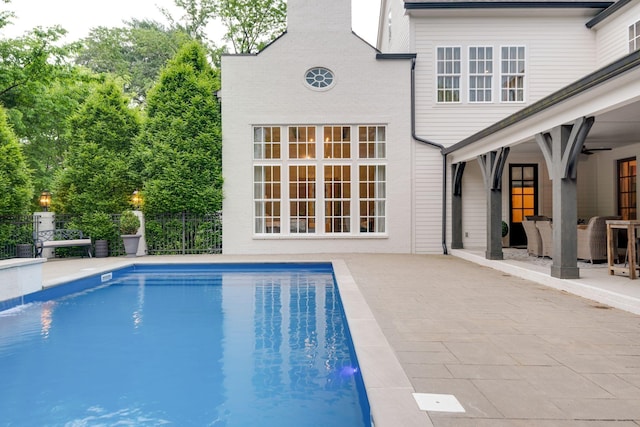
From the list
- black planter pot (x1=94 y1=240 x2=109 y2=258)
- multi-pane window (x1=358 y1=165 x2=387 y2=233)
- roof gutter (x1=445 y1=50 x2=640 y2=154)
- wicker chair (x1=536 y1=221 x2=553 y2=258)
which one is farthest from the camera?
multi-pane window (x1=358 y1=165 x2=387 y2=233)

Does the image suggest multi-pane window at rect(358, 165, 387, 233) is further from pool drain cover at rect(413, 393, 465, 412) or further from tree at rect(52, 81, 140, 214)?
pool drain cover at rect(413, 393, 465, 412)

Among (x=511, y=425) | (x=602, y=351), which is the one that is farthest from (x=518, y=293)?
(x=511, y=425)

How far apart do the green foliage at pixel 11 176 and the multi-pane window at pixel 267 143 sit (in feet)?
17.0

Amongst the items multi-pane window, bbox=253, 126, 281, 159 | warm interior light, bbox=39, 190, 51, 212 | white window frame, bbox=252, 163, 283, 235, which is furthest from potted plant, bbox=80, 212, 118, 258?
multi-pane window, bbox=253, 126, 281, 159

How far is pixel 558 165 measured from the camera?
18.3 feet

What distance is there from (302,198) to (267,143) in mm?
1657

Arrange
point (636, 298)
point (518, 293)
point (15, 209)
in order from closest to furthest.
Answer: point (636, 298) → point (518, 293) → point (15, 209)

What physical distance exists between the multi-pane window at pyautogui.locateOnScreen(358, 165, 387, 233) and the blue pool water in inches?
179

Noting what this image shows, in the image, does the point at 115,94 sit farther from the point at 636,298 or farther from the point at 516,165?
the point at 636,298

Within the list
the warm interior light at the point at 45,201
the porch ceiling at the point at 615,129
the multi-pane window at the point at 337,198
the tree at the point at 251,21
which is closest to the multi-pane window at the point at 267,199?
the multi-pane window at the point at 337,198

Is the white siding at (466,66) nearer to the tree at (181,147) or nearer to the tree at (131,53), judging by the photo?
the tree at (181,147)

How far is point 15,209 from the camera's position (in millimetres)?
9234

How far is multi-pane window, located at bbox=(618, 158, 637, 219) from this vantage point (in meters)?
9.23

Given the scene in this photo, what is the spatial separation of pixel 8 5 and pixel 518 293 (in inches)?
529
